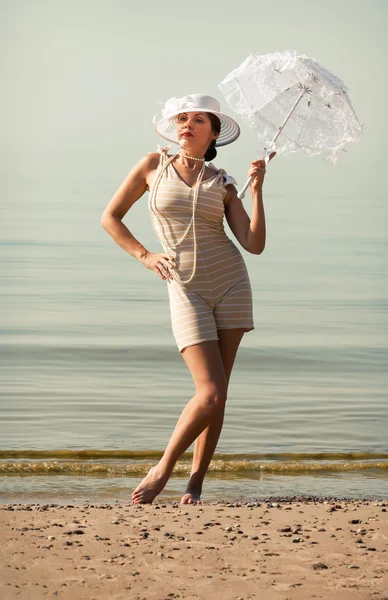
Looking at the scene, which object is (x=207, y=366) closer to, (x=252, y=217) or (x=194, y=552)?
(x=252, y=217)

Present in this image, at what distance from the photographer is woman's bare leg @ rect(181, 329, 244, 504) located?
5562 mm

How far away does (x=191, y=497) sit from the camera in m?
5.69

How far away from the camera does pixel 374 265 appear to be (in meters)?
23.1

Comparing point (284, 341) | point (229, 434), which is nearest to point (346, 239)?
point (284, 341)

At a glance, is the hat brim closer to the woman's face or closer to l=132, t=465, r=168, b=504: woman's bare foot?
the woman's face

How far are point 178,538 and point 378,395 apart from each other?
552 centimetres

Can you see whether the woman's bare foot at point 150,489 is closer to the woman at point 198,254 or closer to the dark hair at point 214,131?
the woman at point 198,254

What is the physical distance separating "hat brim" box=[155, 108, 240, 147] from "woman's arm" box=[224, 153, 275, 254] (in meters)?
0.24

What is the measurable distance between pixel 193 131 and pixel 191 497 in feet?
5.47

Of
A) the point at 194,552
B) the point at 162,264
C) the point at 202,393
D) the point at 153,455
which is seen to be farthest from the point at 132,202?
the point at 153,455

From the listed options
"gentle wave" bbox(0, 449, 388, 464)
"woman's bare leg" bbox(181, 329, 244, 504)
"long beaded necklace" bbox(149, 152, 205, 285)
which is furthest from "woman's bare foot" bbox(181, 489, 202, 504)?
"gentle wave" bbox(0, 449, 388, 464)

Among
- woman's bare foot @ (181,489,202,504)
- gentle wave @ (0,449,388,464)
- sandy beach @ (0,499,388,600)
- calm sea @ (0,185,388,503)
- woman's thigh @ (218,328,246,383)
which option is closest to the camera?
sandy beach @ (0,499,388,600)

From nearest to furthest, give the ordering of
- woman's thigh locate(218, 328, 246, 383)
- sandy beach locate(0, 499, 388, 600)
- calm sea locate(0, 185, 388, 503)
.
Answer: sandy beach locate(0, 499, 388, 600)
woman's thigh locate(218, 328, 246, 383)
calm sea locate(0, 185, 388, 503)

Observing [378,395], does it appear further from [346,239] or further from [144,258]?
[346,239]
